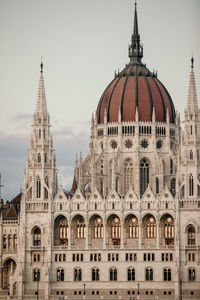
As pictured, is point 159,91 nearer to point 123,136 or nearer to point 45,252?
point 123,136

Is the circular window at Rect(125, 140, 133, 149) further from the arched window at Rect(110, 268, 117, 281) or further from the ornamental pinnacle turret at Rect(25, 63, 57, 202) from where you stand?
the arched window at Rect(110, 268, 117, 281)

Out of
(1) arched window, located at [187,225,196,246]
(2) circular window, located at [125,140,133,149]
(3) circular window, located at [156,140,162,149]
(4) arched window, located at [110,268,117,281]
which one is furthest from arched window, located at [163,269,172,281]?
(2) circular window, located at [125,140,133,149]

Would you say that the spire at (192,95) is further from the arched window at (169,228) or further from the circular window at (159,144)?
the arched window at (169,228)

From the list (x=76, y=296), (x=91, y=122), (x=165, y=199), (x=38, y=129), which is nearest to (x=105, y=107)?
(x=91, y=122)

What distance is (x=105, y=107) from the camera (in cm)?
16950

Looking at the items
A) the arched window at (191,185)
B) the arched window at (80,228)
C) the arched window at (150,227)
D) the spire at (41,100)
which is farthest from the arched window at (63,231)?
the arched window at (191,185)

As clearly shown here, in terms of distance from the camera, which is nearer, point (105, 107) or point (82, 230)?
point (82, 230)

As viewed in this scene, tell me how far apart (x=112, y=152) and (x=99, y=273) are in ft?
91.0

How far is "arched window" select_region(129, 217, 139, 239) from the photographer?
15091cm

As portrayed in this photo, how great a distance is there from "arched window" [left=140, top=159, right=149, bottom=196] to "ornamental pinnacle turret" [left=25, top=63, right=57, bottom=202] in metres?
17.7

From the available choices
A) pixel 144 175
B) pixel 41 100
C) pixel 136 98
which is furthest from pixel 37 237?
pixel 136 98

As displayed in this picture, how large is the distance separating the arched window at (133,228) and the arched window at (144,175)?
13155 millimetres

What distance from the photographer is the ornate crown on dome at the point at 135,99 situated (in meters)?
167

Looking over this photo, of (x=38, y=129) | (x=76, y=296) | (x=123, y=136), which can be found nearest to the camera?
(x=76, y=296)
